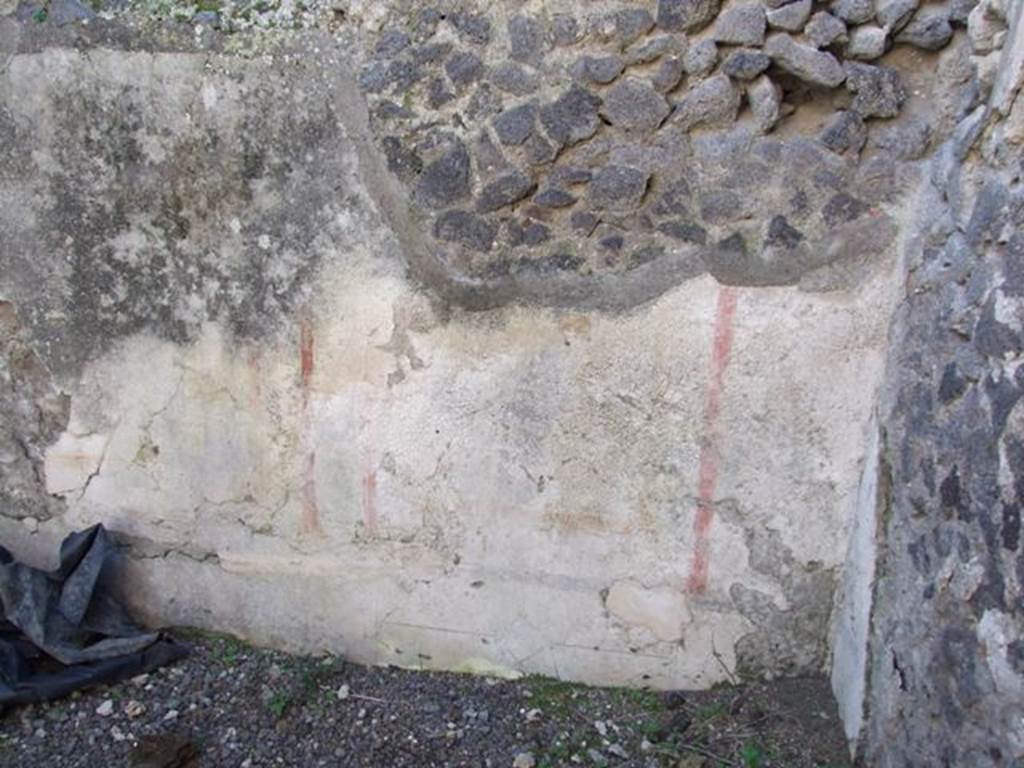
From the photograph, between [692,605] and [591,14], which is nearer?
[591,14]

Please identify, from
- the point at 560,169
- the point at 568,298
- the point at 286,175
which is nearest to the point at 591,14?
the point at 560,169

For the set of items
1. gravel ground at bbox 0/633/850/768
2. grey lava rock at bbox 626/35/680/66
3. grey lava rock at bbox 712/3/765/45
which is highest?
grey lava rock at bbox 712/3/765/45

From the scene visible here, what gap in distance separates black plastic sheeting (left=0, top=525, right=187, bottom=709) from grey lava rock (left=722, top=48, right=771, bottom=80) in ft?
7.20

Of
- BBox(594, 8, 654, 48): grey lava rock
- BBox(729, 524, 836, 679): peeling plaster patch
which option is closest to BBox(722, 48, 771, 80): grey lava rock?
BBox(594, 8, 654, 48): grey lava rock

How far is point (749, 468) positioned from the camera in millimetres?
2367

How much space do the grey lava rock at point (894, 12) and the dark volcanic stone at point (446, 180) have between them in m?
1.02

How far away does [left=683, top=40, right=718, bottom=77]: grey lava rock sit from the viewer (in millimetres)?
2146

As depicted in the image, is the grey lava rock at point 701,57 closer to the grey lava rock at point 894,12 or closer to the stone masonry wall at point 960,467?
the grey lava rock at point 894,12

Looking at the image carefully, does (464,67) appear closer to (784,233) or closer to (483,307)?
(483,307)

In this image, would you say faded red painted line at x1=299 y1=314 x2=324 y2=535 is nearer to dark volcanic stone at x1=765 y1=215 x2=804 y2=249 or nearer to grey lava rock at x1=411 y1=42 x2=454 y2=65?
grey lava rock at x1=411 y1=42 x2=454 y2=65

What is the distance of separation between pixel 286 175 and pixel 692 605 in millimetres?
1595

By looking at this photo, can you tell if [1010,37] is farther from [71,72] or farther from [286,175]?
[71,72]

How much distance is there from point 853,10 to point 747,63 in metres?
0.25

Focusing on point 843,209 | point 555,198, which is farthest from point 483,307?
point 843,209
